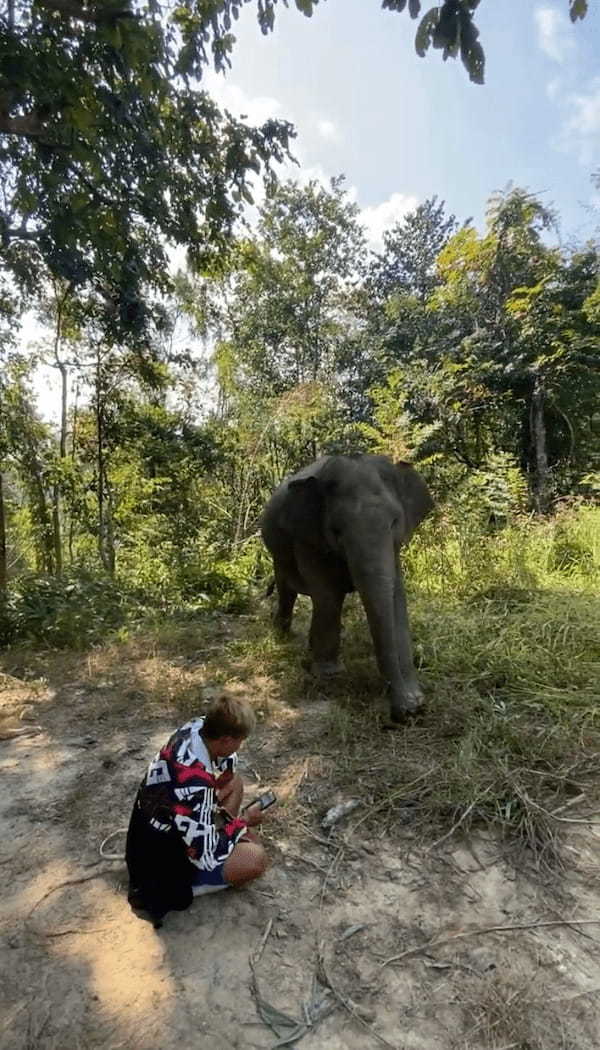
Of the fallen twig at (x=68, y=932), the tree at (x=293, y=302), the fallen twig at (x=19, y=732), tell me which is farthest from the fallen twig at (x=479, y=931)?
the tree at (x=293, y=302)

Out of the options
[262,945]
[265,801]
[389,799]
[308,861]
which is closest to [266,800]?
[265,801]

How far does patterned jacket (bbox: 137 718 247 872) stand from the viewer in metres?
2.07

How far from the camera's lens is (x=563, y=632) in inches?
177

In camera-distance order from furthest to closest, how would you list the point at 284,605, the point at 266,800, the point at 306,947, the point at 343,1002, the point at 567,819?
the point at 284,605 < the point at 266,800 < the point at 567,819 < the point at 306,947 < the point at 343,1002

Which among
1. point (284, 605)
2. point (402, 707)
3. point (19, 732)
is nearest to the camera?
point (402, 707)

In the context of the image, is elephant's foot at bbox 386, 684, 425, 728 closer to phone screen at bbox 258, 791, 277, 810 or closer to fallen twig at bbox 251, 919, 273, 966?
phone screen at bbox 258, 791, 277, 810

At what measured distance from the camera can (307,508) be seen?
3922mm

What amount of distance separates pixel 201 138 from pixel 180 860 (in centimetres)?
571

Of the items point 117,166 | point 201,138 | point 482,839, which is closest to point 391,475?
point 482,839

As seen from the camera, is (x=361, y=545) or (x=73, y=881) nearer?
(x=73, y=881)

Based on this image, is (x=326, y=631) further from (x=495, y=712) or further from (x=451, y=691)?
(x=495, y=712)

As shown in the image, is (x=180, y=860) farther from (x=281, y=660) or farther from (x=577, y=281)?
(x=577, y=281)

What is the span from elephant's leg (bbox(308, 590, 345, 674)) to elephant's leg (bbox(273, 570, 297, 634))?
3.40 ft

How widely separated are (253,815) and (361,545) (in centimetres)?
159
